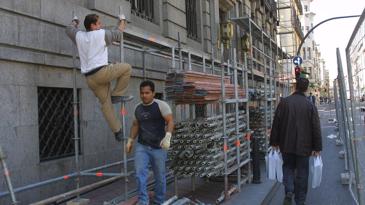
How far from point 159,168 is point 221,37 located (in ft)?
38.8

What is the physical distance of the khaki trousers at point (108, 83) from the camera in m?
6.28

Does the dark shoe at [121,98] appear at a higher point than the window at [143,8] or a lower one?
lower

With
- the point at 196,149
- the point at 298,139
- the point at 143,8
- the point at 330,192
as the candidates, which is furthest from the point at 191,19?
the point at 298,139

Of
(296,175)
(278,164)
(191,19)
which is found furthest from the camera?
(191,19)

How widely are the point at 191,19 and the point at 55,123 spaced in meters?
8.71

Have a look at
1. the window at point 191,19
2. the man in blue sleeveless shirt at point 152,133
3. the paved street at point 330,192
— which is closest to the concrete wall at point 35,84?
the man in blue sleeveless shirt at point 152,133

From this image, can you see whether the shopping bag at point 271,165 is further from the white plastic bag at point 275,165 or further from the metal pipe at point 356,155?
the metal pipe at point 356,155

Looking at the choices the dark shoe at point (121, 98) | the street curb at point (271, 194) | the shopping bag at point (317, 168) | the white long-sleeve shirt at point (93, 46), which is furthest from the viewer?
the street curb at point (271, 194)

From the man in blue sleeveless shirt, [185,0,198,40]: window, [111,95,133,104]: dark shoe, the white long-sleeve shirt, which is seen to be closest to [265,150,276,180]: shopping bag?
the man in blue sleeveless shirt

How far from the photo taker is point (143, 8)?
11891 mm

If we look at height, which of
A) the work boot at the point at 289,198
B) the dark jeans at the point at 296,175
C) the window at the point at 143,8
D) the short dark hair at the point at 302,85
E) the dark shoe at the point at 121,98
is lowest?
the work boot at the point at 289,198

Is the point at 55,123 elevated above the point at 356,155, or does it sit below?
above

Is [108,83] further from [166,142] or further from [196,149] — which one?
[196,149]

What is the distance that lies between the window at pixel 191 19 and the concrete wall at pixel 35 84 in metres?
6.31
